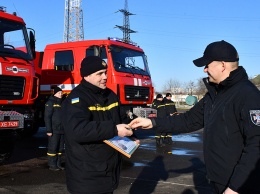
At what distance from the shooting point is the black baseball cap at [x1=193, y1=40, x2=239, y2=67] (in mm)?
2697

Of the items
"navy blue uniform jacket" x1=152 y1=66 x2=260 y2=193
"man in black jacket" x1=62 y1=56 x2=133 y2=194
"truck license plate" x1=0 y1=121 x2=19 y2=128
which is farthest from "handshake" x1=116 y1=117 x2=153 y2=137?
"truck license plate" x1=0 y1=121 x2=19 y2=128

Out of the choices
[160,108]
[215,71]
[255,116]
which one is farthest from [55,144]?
[255,116]

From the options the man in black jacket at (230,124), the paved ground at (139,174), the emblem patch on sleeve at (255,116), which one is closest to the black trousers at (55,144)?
the paved ground at (139,174)

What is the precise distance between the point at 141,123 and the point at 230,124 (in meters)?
1.09

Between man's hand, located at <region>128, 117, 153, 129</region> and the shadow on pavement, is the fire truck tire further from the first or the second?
man's hand, located at <region>128, 117, 153, 129</region>

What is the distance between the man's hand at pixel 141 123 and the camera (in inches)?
133

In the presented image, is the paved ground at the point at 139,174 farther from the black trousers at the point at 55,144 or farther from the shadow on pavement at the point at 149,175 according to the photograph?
the black trousers at the point at 55,144

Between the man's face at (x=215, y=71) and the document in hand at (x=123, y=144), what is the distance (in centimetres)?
96

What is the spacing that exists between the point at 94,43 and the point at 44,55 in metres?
1.85

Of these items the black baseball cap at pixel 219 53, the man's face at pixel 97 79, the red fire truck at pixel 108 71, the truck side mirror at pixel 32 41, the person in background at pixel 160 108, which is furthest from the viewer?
the person in background at pixel 160 108

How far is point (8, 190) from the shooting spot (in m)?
6.01

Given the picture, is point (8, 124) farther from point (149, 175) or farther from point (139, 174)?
point (149, 175)

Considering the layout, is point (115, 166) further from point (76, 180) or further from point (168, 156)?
point (168, 156)

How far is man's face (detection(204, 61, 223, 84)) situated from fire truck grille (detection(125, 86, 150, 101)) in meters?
7.90
